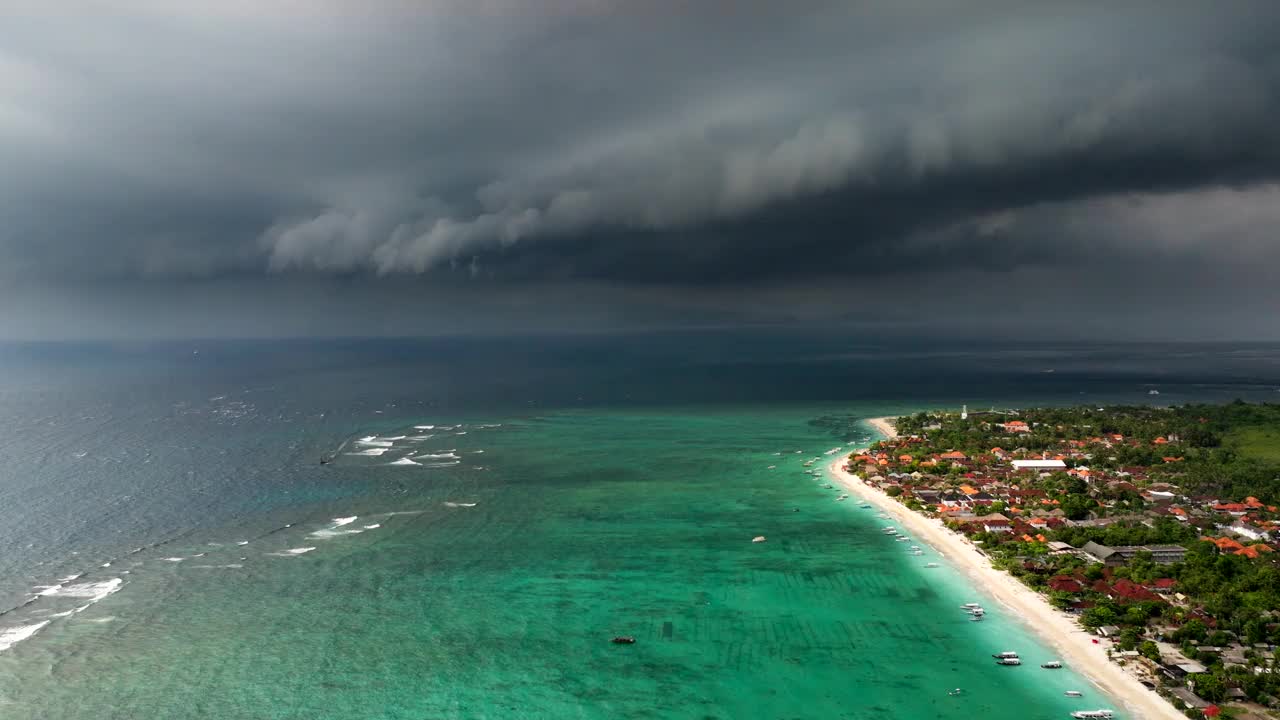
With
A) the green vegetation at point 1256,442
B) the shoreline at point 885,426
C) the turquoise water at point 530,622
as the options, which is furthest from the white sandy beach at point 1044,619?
the green vegetation at point 1256,442

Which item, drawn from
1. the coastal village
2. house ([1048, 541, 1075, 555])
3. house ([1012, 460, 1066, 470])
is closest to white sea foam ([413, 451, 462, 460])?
the coastal village

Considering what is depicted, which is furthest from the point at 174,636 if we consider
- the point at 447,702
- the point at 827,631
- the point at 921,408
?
the point at 921,408

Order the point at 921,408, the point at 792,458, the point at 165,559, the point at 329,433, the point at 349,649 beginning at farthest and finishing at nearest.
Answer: the point at 921,408, the point at 329,433, the point at 792,458, the point at 165,559, the point at 349,649

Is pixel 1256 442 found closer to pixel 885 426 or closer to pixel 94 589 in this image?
pixel 885 426

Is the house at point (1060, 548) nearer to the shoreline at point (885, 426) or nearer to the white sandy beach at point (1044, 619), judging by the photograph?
the white sandy beach at point (1044, 619)

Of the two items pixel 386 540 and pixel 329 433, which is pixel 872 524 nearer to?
pixel 386 540

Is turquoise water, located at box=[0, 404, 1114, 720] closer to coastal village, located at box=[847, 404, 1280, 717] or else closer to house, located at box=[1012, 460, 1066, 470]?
coastal village, located at box=[847, 404, 1280, 717]

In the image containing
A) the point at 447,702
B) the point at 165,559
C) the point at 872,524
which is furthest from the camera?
the point at 872,524
